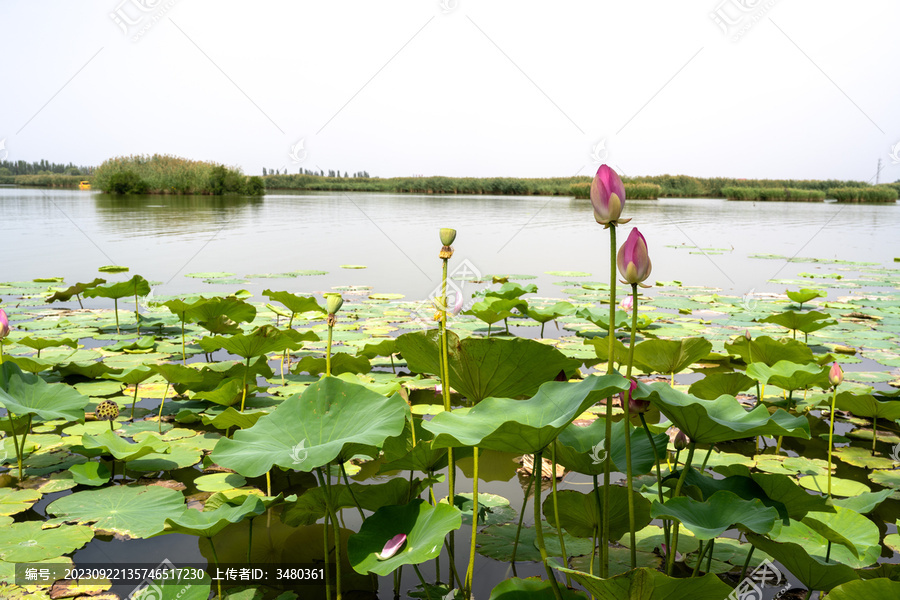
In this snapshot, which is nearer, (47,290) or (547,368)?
(547,368)

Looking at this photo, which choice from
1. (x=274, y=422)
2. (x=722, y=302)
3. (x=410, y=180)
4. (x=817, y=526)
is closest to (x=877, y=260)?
(x=722, y=302)

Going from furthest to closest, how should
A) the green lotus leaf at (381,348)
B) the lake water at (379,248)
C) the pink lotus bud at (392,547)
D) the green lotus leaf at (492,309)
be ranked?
the lake water at (379,248), the green lotus leaf at (492,309), the green lotus leaf at (381,348), the pink lotus bud at (392,547)

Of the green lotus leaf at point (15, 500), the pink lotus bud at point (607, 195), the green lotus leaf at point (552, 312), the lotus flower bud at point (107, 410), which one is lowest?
the green lotus leaf at point (15, 500)

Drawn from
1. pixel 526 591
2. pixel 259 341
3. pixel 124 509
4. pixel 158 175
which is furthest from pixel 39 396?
pixel 158 175

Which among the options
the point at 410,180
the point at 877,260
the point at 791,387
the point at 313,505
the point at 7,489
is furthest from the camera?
the point at 410,180

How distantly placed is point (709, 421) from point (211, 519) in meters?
1.06

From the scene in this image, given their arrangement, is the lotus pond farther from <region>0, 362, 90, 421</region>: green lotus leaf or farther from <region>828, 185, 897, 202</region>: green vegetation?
<region>828, 185, 897, 202</region>: green vegetation

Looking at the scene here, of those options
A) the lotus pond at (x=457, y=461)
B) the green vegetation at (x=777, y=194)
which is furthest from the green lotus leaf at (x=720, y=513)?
the green vegetation at (x=777, y=194)

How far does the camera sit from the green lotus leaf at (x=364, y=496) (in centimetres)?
129

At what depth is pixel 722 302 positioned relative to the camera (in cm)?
518

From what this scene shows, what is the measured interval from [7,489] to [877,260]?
10202mm

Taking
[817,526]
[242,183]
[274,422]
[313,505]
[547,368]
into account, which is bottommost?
[313,505]

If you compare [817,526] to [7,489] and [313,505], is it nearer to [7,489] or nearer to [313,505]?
[313,505]

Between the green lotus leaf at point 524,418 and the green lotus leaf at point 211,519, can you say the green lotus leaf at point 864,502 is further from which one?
the green lotus leaf at point 211,519
